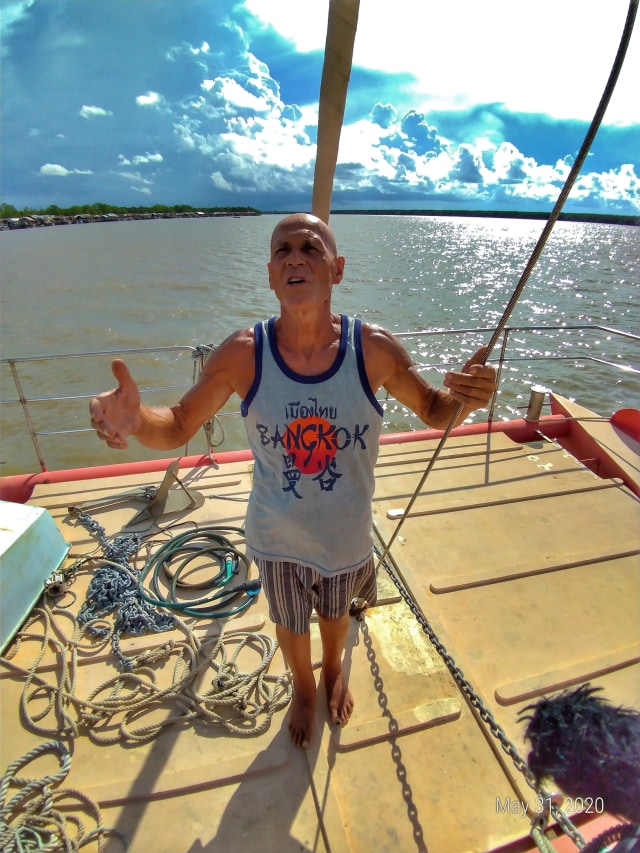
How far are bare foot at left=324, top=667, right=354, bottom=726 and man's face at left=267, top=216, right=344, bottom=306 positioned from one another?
1615 mm

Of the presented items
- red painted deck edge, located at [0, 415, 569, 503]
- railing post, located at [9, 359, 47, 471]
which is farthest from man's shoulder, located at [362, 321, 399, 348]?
railing post, located at [9, 359, 47, 471]

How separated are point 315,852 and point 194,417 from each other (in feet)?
5.22

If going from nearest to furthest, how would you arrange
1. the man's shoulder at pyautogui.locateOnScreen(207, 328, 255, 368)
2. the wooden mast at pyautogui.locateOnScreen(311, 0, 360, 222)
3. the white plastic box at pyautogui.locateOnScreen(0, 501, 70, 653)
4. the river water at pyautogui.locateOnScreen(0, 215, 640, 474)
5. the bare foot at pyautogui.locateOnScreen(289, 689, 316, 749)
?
the wooden mast at pyautogui.locateOnScreen(311, 0, 360, 222) < the man's shoulder at pyautogui.locateOnScreen(207, 328, 255, 368) < the bare foot at pyautogui.locateOnScreen(289, 689, 316, 749) < the white plastic box at pyautogui.locateOnScreen(0, 501, 70, 653) < the river water at pyautogui.locateOnScreen(0, 215, 640, 474)

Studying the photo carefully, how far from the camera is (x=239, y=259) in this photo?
26.3m

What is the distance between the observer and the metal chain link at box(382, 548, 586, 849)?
1.44 meters

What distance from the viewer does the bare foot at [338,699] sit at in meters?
1.95

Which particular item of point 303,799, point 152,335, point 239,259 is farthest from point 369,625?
point 239,259

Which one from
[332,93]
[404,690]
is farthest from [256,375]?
[404,690]

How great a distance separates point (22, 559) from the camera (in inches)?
95.9

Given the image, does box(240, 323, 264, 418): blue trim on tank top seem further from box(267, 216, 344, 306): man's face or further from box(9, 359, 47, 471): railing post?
box(9, 359, 47, 471): railing post

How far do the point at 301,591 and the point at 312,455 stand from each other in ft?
1.74

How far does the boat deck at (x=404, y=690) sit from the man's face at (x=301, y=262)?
1777 millimetres

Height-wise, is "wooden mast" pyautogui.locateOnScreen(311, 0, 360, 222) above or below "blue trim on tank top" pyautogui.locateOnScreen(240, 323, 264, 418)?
above

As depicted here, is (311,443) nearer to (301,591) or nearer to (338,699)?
(301,591)
